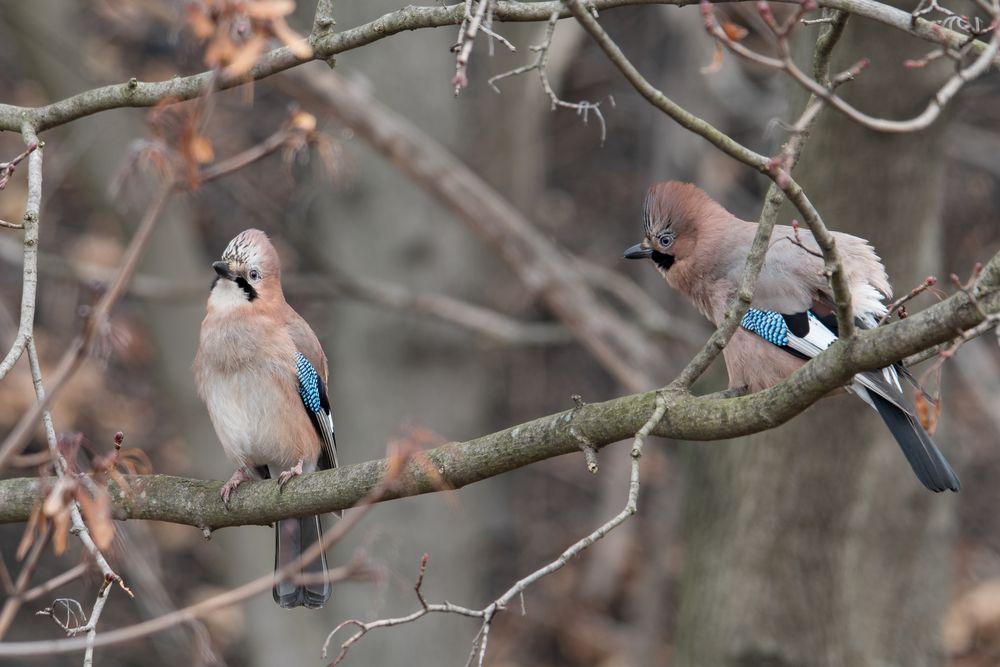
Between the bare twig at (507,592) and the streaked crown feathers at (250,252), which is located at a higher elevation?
the streaked crown feathers at (250,252)

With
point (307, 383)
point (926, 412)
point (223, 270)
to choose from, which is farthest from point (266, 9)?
point (307, 383)

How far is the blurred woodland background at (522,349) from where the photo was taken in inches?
240

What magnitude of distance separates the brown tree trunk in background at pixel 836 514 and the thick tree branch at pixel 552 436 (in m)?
2.82

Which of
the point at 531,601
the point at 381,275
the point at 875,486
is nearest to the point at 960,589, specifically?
the point at 531,601

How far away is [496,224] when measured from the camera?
698cm

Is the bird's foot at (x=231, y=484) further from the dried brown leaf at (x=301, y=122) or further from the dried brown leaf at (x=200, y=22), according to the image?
the dried brown leaf at (x=200, y=22)

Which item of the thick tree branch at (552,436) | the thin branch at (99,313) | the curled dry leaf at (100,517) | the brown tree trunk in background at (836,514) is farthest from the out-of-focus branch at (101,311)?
the brown tree trunk in background at (836,514)

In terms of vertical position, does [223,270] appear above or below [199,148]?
above

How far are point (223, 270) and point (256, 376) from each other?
1.34 ft

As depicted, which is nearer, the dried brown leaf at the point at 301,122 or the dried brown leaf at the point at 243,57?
the dried brown leaf at the point at 243,57

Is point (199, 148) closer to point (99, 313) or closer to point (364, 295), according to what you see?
point (99, 313)

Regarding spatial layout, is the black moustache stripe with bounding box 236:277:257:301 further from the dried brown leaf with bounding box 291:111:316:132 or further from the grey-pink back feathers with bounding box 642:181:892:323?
the dried brown leaf with bounding box 291:111:316:132

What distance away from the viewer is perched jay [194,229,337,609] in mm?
4703

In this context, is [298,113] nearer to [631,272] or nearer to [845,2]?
[845,2]
